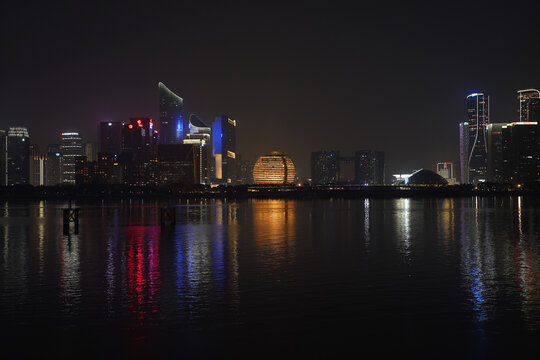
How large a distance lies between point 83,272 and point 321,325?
60.3 feet

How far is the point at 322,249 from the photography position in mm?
45844

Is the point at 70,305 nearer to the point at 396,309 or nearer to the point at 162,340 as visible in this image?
the point at 162,340

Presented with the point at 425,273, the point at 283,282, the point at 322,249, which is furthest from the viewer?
the point at 322,249

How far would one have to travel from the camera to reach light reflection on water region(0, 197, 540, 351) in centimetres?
2269

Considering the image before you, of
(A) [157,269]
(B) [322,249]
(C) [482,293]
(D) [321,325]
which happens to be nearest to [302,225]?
(B) [322,249]

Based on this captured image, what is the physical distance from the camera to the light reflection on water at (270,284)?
22.7 m

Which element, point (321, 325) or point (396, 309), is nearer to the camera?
point (321, 325)

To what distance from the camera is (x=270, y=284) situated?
30.5m

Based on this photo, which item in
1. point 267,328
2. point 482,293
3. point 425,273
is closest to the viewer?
point 267,328

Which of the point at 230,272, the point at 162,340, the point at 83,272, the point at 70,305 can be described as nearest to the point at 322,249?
the point at 230,272

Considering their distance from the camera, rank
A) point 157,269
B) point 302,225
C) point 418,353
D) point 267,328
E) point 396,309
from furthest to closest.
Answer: point 302,225 → point 157,269 → point 396,309 → point 267,328 → point 418,353

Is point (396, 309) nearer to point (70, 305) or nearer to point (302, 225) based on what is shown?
point (70, 305)

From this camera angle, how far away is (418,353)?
19.0 metres

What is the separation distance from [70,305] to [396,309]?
1397 cm
